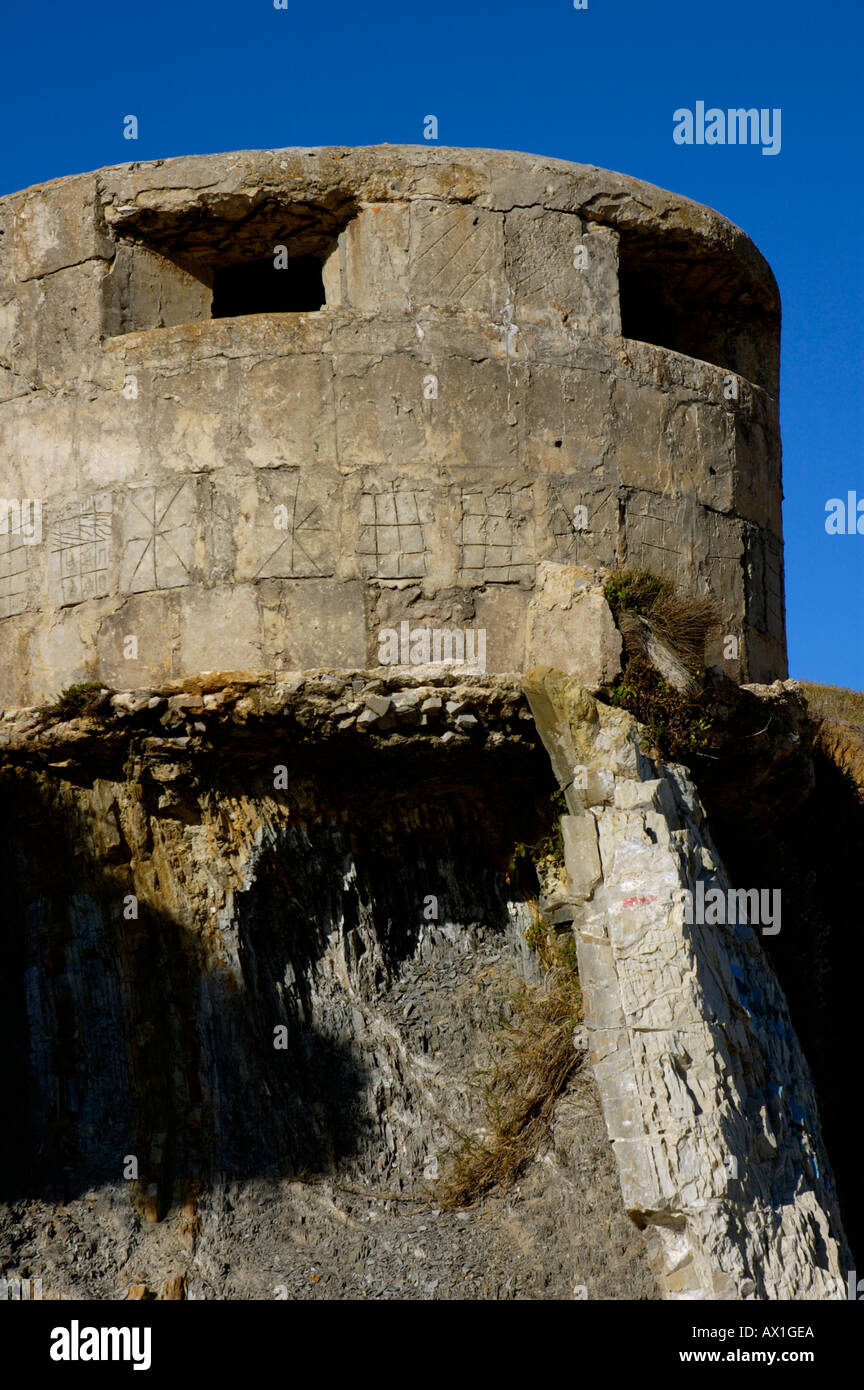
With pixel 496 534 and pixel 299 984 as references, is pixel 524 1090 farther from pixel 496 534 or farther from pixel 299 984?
pixel 496 534

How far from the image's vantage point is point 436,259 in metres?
8.20

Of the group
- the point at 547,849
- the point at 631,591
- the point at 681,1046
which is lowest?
the point at 681,1046


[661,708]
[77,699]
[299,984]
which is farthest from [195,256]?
[299,984]

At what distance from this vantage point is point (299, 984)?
8.52m

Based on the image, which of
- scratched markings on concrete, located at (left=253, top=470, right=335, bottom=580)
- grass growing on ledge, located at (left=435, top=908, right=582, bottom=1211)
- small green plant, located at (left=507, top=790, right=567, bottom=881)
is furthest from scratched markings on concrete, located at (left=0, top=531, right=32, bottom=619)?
grass growing on ledge, located at (left=435, top=908, right=582, bottom=1211)

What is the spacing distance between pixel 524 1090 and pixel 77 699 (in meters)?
2.78

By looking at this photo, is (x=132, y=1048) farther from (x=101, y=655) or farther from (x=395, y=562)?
(x=395, y=562)

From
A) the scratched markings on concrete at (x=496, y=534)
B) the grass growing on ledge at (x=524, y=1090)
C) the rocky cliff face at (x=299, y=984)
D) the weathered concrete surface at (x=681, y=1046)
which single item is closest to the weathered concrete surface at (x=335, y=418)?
the scratched markings on concrete at (x=496, y=534)

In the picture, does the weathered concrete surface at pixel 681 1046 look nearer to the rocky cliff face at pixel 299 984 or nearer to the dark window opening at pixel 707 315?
the rocky cliff face at pixel 299 984

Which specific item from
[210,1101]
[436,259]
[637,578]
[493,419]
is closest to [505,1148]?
[210,1101]

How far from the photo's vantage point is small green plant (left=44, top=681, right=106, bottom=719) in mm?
7953

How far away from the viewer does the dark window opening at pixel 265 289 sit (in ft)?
30.6

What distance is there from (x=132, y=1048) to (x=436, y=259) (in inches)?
154

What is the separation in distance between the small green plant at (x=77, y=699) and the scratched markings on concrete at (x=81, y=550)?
44 cm
